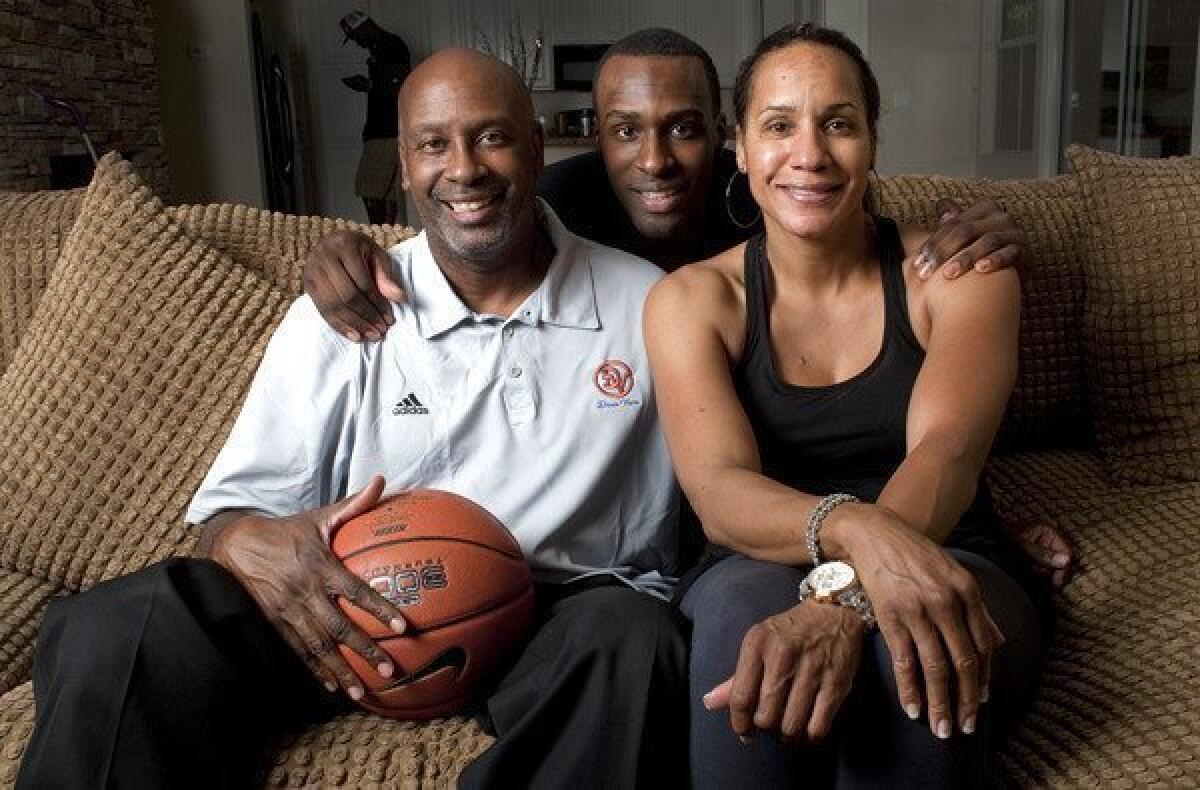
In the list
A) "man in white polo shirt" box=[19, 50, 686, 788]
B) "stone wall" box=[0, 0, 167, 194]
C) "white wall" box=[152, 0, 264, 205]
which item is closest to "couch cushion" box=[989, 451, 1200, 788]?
"man in white polo shirt" box=[19, 50, 686, 788]

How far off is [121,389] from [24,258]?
0.46 meters

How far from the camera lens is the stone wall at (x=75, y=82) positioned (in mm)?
4547

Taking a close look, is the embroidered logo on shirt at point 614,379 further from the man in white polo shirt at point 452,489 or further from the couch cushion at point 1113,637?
the couch cushion at point 1113,637

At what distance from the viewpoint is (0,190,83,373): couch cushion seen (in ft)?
6.28

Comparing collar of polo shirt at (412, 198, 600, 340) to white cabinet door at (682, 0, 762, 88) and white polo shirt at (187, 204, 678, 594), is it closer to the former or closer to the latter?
white polo shirt at (187, 204, 678, 594)

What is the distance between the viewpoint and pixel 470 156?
1.58 meters

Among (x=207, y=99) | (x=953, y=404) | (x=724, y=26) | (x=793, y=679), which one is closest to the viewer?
(x=793, y=679)

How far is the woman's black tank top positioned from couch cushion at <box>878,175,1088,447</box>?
1.93 feet

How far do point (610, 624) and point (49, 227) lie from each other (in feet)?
4.42

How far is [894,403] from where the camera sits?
4.62 feet

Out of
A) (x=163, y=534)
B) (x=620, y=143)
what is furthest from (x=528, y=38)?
(x=163, y=534)

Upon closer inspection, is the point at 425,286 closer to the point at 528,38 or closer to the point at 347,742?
the point at 347,742

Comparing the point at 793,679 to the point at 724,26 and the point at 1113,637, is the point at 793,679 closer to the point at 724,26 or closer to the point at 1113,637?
the point at 1113,637

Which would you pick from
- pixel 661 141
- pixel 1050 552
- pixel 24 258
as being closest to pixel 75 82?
pixel 24 258
